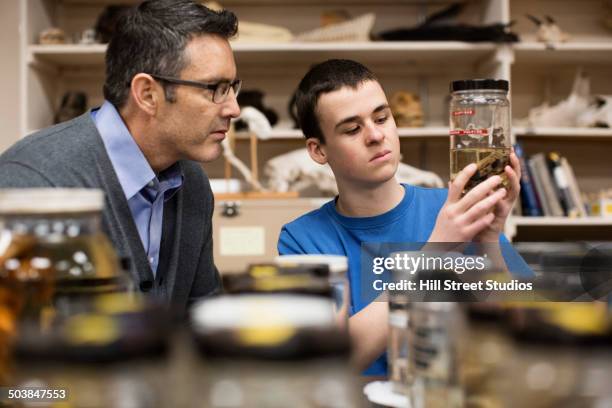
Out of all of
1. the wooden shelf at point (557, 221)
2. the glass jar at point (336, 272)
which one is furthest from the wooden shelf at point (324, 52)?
the glass jar at point (336, 272)

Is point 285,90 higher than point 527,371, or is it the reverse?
point 285,90

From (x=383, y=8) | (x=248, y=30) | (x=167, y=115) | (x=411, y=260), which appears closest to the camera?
(x=411, y=260)

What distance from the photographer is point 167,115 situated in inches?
58.9

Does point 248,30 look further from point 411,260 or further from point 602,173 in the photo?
point 411,260

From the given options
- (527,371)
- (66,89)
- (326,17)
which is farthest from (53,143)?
(66,89)

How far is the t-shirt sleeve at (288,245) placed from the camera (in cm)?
150

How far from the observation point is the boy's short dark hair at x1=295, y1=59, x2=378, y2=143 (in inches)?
62.3

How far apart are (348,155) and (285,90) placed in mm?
1788

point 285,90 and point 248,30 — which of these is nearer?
point 248,30

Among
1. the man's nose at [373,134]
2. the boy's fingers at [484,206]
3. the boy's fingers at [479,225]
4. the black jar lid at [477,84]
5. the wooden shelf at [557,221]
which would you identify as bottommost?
the wooden shelf at [557,221]

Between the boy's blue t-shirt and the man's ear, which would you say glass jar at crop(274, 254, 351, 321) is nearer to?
the boy's blue t-shirt

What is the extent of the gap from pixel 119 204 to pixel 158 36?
0.44 m

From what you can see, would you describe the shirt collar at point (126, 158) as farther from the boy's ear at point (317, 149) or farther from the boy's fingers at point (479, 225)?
the boy's fingers at point (479, 225)

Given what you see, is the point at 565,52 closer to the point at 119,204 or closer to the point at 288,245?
the point at 288,245
